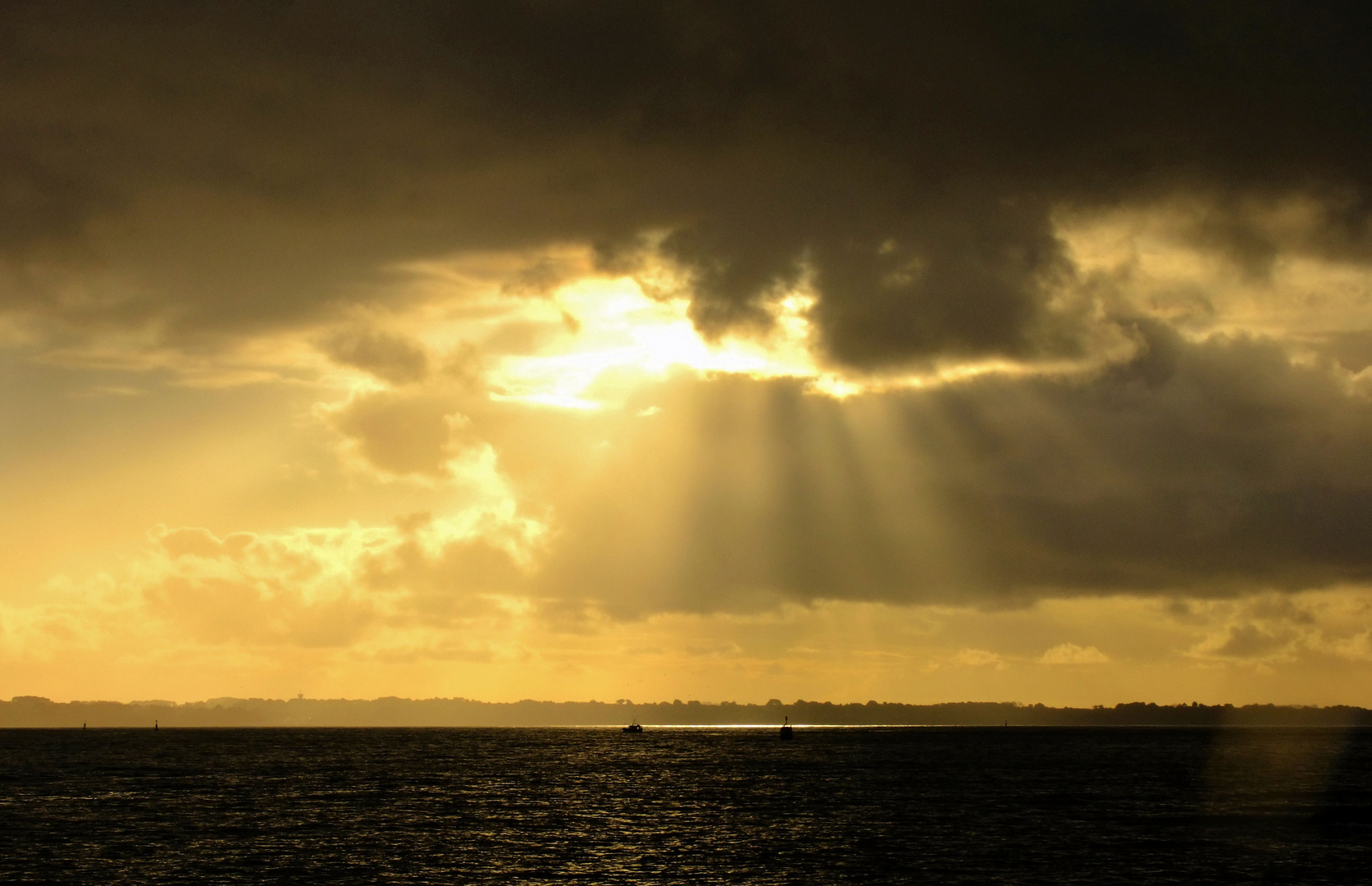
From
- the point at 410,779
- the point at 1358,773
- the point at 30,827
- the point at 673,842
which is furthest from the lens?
the point at 1358,773

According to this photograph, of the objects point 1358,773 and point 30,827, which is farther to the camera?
point 1358,773

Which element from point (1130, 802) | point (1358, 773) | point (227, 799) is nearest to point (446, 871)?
point (227, 799)

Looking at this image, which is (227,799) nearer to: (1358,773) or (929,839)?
(929,839)

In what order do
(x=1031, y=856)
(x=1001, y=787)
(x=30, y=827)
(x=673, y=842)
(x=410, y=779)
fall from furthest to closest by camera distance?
(x=410, y=779), (x=1001, y=787), (x=30, y=827), (x=673, y=842), (x=1031, y=856)

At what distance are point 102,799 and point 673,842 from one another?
72155 millimetres

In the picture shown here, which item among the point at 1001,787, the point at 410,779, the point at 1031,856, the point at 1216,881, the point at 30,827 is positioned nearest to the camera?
the point at 1216,881

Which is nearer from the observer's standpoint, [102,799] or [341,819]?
[341,819]

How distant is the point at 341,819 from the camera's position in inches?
4237

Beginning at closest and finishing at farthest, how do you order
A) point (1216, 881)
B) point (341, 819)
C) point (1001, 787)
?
point (1216, 881) < point (341, 819) < point (1001, 787)

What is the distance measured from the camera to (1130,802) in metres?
129

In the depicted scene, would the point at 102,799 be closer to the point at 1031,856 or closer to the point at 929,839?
the point at 929,839

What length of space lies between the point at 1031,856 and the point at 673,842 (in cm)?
2697

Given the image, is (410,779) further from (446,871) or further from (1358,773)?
(1358,773)

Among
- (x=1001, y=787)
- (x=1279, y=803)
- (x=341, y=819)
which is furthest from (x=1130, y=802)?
(x=341, y=819)
